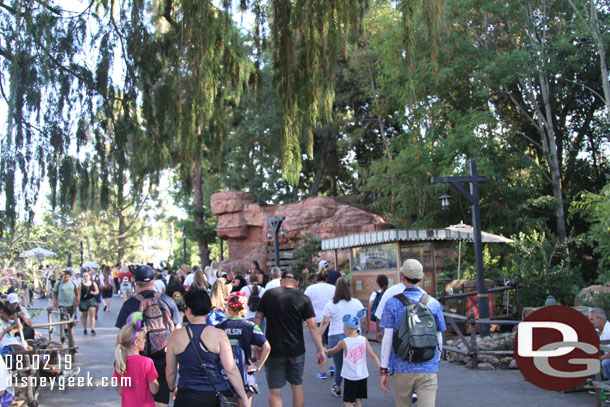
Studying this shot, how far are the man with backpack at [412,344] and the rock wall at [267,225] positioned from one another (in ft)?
73.3

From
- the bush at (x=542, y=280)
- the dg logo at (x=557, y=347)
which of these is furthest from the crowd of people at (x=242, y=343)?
the bush at (x=542, y=280)

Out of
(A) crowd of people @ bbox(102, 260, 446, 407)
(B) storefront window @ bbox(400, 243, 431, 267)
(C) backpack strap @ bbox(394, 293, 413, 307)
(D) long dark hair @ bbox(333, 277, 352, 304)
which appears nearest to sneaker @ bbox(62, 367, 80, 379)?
(A) crowd of people @ bbox(102, 260, 446, 407)

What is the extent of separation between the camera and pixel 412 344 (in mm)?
4953

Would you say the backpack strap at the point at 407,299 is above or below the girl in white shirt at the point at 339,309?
above

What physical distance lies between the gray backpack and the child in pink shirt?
2.02m

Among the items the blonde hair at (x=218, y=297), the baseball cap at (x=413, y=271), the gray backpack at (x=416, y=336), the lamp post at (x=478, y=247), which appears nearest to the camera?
the gray backpack at (x=416, y=336)

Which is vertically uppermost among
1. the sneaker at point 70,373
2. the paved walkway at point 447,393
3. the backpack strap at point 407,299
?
the backpack strap at point 407,299

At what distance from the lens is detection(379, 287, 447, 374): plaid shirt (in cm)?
506

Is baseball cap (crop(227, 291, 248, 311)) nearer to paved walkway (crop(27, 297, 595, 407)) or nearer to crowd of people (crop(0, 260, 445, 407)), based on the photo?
crowd of people (crop(0, 260, 445, 407))

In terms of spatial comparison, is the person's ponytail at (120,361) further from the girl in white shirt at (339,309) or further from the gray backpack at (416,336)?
the girl in white shirt at (339,309)

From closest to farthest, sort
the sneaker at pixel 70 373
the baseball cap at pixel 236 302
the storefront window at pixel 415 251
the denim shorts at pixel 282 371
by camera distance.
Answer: the baseball cap at pixel 236 302
the denim shorts at pixel 282 371
the sneaker at pixel 70 373
the storefront window at pixel 415 251

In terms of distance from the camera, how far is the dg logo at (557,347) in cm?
600

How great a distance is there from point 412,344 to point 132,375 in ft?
7.45

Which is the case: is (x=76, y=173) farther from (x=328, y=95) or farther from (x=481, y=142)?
(x=481, y=142)
